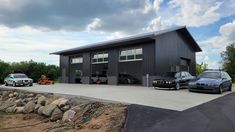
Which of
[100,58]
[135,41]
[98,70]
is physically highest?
[135,41]

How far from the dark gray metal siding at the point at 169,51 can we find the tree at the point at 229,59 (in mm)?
13390

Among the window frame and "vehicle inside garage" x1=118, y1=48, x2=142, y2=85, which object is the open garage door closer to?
"vehicle inside garage" x1=118, y1=48, x2=142, y2=85

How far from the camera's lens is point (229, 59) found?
38.2 meters

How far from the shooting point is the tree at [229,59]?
121 ft

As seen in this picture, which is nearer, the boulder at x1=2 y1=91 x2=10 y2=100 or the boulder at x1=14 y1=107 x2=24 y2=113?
the boulder at x1=14 y1=107 x2=24 y2=113

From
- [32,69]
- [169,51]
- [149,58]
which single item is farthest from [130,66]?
[32,69]

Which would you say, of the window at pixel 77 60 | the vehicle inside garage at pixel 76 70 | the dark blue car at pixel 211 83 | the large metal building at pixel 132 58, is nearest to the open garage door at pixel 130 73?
the large metal building at pixel 132 58

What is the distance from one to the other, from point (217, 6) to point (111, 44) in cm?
1010

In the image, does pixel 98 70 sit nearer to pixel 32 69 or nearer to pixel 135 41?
pixel 135 41

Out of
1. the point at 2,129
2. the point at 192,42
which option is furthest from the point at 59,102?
the point at 192,42

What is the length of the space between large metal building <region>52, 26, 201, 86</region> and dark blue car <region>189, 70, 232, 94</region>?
5282 millimetres

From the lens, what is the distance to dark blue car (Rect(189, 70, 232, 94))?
14.8 meters

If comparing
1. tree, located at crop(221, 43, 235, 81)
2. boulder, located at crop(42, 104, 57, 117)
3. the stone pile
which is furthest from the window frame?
tree, located at crop(221, 43, 235, 81)

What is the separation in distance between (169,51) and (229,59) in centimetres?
1994
